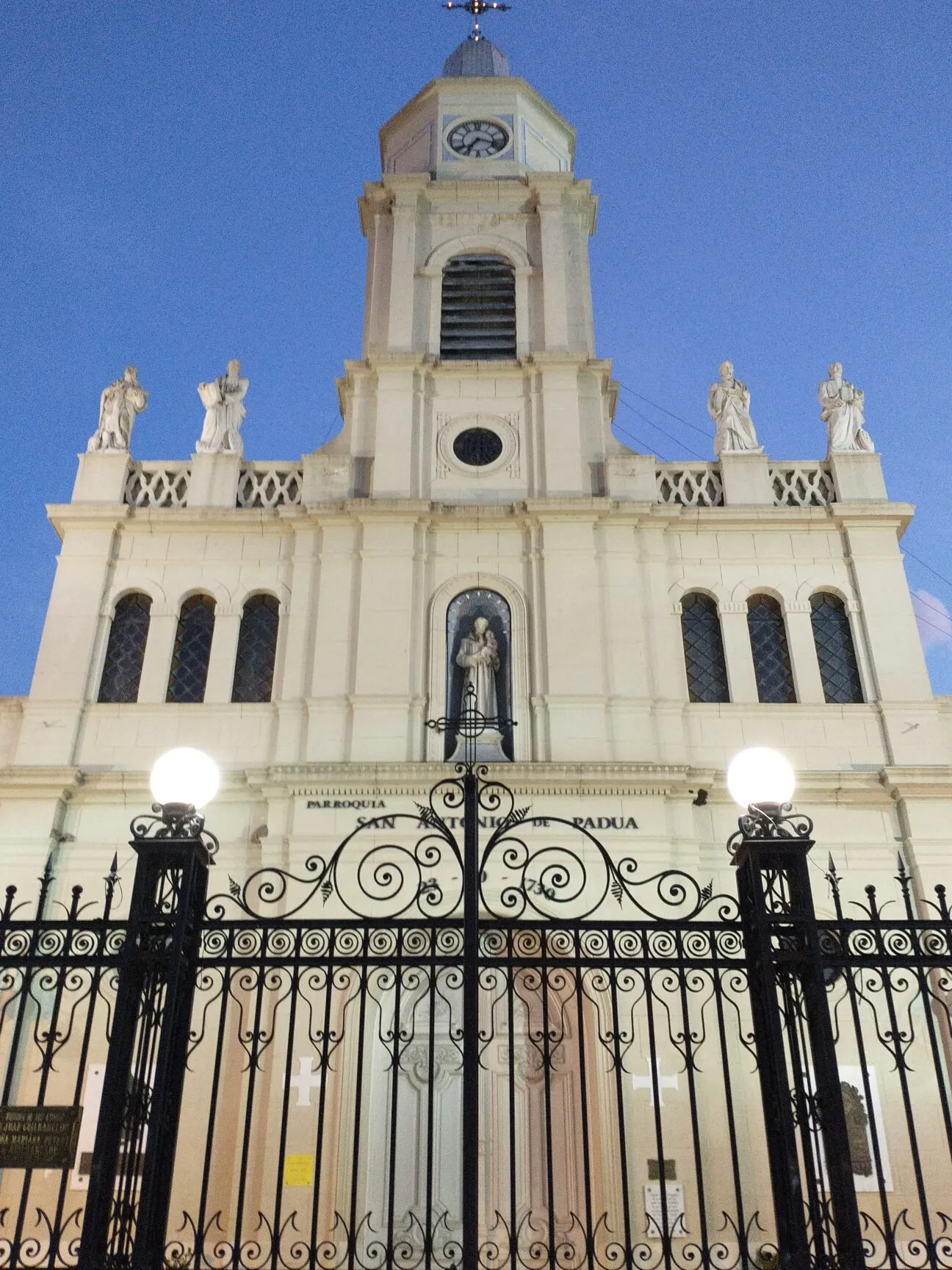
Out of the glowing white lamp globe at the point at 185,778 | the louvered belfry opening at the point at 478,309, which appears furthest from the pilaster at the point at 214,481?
the glowing white lamp globe at the point at 185,778

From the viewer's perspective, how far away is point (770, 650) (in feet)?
62.4

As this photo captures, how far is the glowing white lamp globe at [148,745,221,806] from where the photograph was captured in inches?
307

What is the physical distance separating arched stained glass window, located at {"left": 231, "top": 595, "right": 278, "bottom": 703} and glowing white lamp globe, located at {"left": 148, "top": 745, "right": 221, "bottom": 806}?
35.0 feet

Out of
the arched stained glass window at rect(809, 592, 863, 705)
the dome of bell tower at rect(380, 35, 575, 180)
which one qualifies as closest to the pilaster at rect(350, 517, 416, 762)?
the arched stained glass window at rect(809, 592, 863, 705)

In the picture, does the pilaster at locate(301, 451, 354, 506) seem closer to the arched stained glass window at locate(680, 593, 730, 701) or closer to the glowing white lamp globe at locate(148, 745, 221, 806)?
the arched stained glass window at locate(680, 593, 730, 701)

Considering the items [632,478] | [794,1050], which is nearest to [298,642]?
[632,478]

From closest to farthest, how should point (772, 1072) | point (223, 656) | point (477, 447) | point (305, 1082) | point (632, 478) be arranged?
1. point (772, 1072)
2. point (305, 1082)
3. point (223, 656)
4. point (632, 478)
5. point (477, 447)

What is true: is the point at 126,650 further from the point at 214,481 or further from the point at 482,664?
the point at 482,664

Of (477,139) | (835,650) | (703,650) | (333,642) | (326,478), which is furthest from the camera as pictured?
(477,139)

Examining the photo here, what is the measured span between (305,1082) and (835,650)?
10983 millimetres

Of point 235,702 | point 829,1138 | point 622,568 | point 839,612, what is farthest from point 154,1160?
point 839,612

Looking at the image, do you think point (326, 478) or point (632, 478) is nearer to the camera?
point (632, 478)

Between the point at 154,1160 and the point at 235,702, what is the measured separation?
11.8 metres

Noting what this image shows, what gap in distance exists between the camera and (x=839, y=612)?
1922cm
